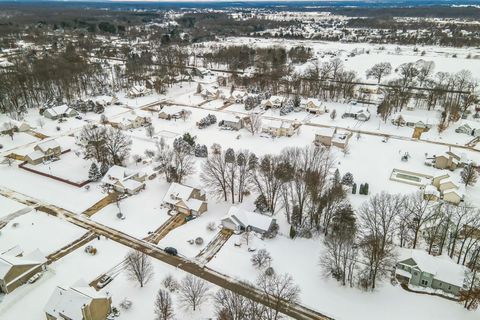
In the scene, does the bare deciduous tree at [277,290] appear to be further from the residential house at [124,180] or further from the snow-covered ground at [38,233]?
the residential house at [124,180]

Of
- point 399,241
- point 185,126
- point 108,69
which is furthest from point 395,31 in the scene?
point 399,241

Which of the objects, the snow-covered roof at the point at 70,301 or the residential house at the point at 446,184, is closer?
the snow-covered roof at the point at 70,301

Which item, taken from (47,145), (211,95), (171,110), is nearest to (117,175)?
(47,145)

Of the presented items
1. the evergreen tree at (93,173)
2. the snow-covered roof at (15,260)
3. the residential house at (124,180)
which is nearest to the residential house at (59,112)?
the evergreen tree at (93,173)

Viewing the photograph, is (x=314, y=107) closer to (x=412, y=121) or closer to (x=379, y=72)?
(x=412, y=121)

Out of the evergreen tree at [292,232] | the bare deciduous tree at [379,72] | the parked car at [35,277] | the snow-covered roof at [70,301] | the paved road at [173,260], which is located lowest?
the paved road at [173,260]

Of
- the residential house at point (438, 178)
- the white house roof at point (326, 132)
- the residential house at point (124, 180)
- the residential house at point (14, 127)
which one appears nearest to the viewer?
the residential house at point (124, 180)

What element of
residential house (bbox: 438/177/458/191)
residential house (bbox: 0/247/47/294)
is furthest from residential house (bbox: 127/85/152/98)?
residential house (bbox: 438/177/458/191)

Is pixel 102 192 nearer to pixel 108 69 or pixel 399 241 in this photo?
pixel 399 241
